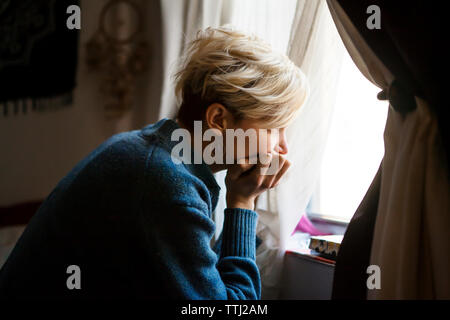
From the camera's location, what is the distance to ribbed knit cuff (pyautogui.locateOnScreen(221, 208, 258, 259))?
732 mm

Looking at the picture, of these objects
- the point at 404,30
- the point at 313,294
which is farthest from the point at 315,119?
the point at 313,294

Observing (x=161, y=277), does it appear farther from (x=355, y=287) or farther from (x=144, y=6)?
(x=144, y=6)

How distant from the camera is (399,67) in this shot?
62 cm

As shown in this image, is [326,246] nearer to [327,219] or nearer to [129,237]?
[327,219]

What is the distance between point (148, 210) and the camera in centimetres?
61

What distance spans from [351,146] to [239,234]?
24.3 inches

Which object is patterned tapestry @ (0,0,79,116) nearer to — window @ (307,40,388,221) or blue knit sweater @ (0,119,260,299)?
blue knit sweater @ (0,119,260,299)

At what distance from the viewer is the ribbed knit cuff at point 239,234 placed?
2.40 feet

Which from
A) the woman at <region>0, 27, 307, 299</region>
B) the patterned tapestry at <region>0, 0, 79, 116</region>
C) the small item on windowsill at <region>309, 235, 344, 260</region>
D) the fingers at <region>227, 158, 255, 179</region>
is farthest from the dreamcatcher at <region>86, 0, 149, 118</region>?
the small item on windowsill at <region>309, 235, 344, 260</region>

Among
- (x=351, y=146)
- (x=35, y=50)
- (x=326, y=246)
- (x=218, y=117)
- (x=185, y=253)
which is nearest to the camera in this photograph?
(x=185, y=253)

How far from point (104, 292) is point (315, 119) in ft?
2.31

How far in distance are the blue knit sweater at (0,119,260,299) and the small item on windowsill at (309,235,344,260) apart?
319 mm

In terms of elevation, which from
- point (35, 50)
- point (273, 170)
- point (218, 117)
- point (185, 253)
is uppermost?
point (35, 50)

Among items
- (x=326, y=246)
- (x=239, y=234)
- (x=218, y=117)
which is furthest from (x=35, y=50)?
(x=326, y=246)
